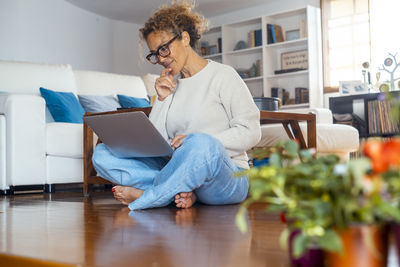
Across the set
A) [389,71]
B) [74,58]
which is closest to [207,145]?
[389,71]

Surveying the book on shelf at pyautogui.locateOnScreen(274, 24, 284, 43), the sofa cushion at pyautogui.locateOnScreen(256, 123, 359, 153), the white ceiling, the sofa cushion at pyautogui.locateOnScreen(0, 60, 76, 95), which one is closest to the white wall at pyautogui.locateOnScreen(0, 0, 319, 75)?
the white ceiling

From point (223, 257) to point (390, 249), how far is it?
0.37 m

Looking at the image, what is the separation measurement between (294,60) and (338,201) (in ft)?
21.2

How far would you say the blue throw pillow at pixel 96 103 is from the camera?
15.5 ft

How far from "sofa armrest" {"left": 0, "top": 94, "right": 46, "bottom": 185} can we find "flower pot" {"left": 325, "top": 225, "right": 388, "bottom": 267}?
3490 mm

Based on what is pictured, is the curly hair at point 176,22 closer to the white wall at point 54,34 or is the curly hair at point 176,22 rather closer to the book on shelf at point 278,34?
the white wall at point 54,34

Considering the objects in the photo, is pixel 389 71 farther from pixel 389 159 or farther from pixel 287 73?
pixel 389 159

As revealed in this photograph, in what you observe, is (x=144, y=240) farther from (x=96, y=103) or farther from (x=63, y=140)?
(x=96, y=103)

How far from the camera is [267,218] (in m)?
1.63

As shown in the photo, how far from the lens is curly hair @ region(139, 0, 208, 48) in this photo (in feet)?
7.06

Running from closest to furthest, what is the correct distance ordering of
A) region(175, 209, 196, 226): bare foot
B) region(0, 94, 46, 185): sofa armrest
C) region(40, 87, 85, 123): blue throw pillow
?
region(175, 209, 196, 226): bare foot
region(0, 94, 46, 185): sofa armrest
region(40, 87, 85, 123): blue throw pillow

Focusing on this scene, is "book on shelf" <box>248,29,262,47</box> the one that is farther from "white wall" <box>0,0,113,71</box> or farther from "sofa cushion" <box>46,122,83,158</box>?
"sofa cushion" <box>46,122,83,158</box>

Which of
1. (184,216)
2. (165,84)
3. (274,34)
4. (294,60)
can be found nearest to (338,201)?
(184,216)

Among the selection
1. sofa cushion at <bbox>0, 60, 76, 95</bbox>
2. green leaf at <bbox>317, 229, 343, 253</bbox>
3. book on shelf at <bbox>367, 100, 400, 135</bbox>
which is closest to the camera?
green leaf at <bbox>317, 229, 343, 253</bbox>
